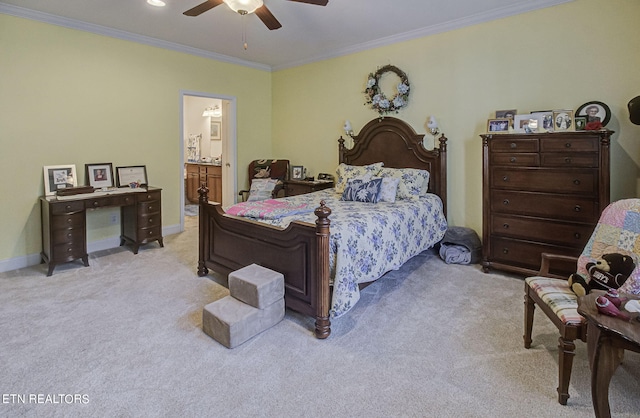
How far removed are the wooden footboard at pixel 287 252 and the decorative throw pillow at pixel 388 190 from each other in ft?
5.09

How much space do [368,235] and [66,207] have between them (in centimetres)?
330

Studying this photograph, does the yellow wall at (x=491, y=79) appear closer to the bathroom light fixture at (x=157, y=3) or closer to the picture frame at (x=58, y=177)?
the bathroom light fixture at (x=157, y=3)

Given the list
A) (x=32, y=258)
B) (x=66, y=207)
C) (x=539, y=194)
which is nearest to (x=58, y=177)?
(x=66, y=207)

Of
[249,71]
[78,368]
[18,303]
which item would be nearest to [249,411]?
[78,368]

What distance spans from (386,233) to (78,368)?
2351 millimetres

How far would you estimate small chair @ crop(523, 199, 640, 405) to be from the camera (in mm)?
1791

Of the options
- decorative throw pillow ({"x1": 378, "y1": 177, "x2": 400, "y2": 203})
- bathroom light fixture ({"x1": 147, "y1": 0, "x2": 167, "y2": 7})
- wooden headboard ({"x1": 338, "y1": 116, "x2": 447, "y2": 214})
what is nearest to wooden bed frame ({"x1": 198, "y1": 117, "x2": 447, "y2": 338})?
wooden headboard ({"x1": 338, "y1": 116, "x2": 447, "y2": 214})

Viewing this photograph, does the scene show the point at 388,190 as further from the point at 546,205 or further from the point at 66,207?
the point at 66,207

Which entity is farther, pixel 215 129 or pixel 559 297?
pixel 215 129

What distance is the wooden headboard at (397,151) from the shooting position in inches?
173

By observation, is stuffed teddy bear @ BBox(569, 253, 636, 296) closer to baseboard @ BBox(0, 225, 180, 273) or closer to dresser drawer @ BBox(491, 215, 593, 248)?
dresser drawer @ BBox(491, 215, 593, 248)

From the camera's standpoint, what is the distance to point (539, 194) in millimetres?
3398

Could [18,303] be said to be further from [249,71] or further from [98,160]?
[249,71]

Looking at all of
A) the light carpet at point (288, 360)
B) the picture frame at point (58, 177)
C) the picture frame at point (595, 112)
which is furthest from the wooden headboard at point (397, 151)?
the picture frame at point (58, 177)
